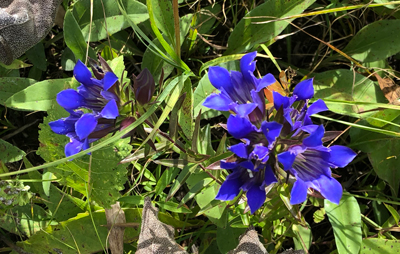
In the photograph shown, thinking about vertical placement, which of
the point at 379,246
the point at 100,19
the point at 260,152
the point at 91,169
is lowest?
the point at 379,246

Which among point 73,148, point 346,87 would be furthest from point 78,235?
point 346,87

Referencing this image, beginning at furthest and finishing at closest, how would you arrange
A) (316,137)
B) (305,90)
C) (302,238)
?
(302,238)
(305,90)
(316,137)

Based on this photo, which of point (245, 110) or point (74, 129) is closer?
point (245, 110)

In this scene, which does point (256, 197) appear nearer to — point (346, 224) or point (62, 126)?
point (62, 126)

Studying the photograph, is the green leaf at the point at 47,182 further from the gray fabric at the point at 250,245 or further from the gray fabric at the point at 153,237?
the gray fabric at the point at 250,245

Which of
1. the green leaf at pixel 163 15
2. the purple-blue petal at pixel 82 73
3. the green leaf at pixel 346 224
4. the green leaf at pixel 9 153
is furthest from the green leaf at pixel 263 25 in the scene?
the green leaf at pixel 9 153

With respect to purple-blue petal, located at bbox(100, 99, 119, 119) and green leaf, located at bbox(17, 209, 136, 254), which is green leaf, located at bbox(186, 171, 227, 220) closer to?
green leaf, located at bbox(17, 209, 136, 254)
